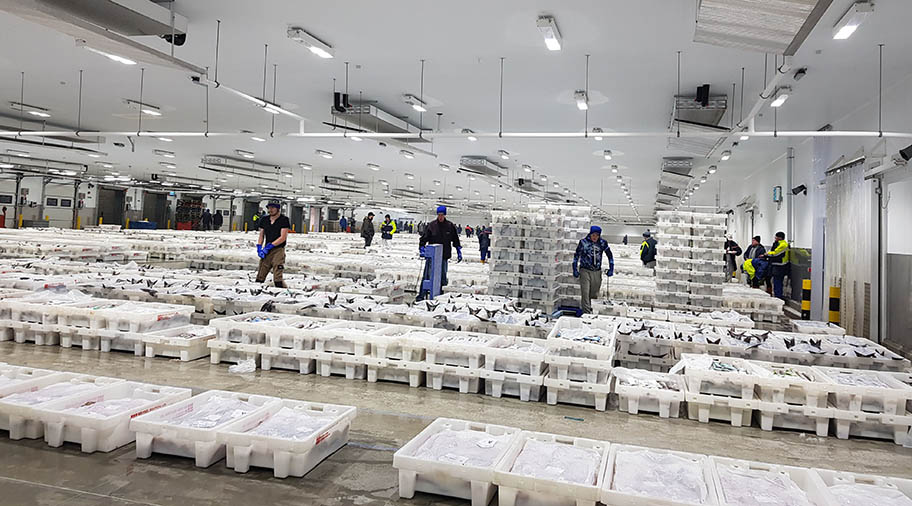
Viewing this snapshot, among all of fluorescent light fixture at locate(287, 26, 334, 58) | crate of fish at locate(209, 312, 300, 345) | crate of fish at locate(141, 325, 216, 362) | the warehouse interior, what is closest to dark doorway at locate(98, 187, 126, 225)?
the warehouse interior

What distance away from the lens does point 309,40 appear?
7172 mm

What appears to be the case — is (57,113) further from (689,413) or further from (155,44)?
(689,413)

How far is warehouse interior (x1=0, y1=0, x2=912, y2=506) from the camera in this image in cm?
333

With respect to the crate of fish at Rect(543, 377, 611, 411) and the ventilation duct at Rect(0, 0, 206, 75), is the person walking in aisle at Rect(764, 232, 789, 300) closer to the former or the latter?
the crate of fish at Rect(543, 377, 611, 411)

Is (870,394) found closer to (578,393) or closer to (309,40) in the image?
(578,393)

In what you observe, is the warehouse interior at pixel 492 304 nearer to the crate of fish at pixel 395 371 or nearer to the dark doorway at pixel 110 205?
the crate of fish at pixel 395 371

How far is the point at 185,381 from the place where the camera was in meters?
5.22

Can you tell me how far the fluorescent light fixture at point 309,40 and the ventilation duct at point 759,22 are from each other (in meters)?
4.74

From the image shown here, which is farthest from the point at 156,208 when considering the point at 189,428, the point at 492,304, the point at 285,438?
the point at 285,438

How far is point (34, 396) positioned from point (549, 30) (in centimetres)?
610

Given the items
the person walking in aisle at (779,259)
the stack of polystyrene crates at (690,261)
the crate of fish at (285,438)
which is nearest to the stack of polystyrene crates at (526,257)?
the stack of polystyrene crates at (690,261)

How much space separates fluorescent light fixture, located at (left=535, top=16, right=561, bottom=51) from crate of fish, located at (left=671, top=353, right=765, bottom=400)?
4100mm

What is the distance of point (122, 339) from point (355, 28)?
4731 mm

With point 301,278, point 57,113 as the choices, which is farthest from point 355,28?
point 57,113
